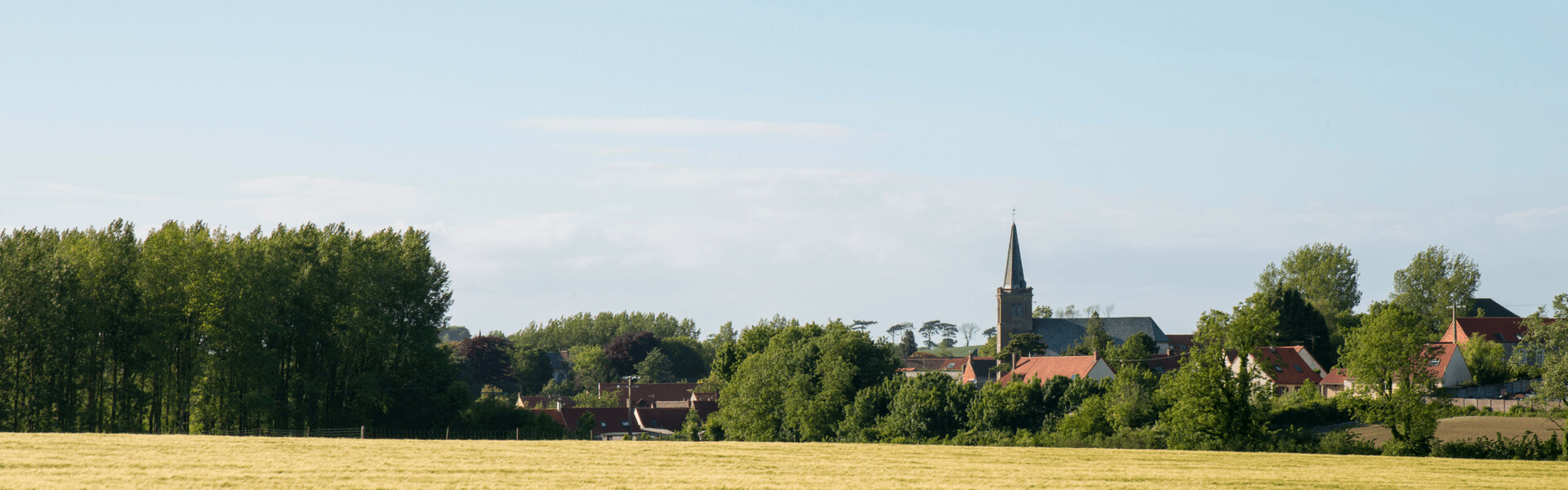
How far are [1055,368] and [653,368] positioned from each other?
2027 inches

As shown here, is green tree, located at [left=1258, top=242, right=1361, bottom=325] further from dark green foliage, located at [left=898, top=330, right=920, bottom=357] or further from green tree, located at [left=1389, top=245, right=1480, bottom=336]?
dark green foliage, located at [left=898, top=330, right=920, bottom=357]

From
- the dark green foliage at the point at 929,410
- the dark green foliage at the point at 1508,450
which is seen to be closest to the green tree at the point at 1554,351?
the dark green foliage at the point at 1508,450

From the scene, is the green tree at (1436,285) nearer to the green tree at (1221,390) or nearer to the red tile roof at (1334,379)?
the red tile roof at (1334,379)

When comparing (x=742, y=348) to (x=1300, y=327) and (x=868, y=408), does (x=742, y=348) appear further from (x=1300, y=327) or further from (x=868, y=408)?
(x=1300, y=327)

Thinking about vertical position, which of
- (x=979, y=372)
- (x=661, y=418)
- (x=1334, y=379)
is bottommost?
(x=661, y=418)

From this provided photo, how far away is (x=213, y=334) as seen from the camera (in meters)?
50.2

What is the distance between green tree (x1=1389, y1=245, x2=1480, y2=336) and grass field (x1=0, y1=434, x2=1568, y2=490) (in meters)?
77.4

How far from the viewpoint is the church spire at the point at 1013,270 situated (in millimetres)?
144125

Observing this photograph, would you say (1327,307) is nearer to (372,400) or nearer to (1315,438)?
(1315,438)

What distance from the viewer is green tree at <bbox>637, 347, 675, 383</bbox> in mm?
127375

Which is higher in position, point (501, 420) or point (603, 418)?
point (501, 420)

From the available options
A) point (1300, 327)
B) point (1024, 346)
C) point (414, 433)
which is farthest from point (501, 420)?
point (1024, 346)

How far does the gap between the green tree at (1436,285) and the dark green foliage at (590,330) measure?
9344 cm

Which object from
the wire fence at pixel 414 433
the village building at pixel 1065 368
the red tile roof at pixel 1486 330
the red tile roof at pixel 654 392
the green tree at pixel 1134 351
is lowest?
the wire fence at pixel 414 433
